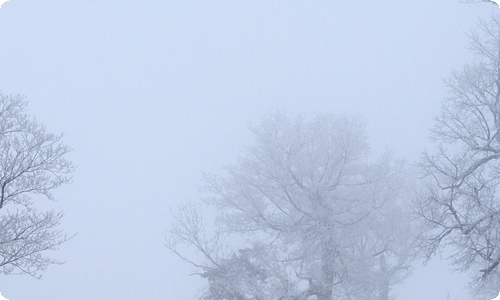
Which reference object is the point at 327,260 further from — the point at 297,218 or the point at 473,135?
the point at 473,135

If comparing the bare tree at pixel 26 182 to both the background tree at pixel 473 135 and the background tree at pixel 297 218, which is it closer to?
the background tree at pixel 297 218

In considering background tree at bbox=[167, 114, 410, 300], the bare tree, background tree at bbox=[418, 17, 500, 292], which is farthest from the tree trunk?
the bare tree

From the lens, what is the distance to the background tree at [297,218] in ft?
44.0

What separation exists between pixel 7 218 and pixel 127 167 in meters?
136

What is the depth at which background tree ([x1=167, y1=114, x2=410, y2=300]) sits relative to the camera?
13.4 meters

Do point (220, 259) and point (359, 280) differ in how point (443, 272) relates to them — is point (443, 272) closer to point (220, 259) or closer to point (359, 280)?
point (359, 280)

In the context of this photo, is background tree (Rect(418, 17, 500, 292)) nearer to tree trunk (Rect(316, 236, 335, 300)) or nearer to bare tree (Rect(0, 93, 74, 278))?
tree trunk (Rect(316, 236, 335, 300))

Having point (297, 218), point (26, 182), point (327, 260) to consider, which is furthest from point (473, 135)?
point (26, 182)

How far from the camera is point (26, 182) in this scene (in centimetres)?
972

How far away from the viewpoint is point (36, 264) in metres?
9.35

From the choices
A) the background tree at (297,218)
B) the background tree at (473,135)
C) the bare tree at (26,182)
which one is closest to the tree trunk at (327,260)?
A: the background tree at (297,218)

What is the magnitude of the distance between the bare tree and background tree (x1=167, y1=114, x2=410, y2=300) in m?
4.33

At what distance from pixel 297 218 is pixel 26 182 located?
680cm

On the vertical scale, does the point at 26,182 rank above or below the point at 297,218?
below
